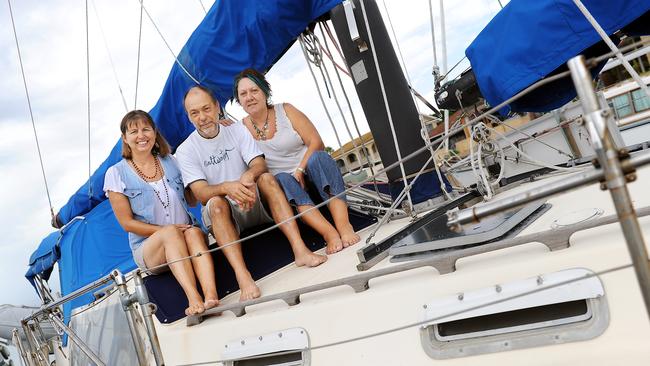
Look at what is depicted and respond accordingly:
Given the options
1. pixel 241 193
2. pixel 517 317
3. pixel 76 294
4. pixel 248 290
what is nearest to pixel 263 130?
pixel 241 193

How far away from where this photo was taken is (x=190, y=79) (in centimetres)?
392

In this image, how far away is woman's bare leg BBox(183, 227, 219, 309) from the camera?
7.75 feet

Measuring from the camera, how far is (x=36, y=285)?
6.73 meters

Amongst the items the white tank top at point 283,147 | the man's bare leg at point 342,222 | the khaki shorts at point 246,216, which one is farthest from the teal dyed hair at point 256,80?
the man's bare leg at point 342,222

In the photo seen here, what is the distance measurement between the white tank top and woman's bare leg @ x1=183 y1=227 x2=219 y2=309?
650 millimetres

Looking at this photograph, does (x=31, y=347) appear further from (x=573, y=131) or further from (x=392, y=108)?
(x=573, y=131)

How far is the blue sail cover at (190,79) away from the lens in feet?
10.7

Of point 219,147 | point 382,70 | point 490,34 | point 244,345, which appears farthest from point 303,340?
point 382,70

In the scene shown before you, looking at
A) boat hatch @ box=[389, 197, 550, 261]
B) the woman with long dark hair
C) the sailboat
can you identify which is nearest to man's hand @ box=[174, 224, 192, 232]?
the woman with long dark hair

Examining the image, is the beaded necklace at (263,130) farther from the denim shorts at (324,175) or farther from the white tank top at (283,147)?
the denim shorts at (324,175)

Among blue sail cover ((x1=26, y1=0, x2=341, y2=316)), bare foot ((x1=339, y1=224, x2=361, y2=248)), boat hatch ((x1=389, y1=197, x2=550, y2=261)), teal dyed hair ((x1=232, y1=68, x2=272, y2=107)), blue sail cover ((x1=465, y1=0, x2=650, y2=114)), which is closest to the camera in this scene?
boat hatch ((x1=389, y1=197, x2=550, y2=261))

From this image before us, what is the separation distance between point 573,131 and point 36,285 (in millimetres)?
6481

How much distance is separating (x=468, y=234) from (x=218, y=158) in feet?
4.73

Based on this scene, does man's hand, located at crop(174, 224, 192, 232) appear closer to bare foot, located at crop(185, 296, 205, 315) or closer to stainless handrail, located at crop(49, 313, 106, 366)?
bare foot, located at crop(185, 296, 205, 315)
